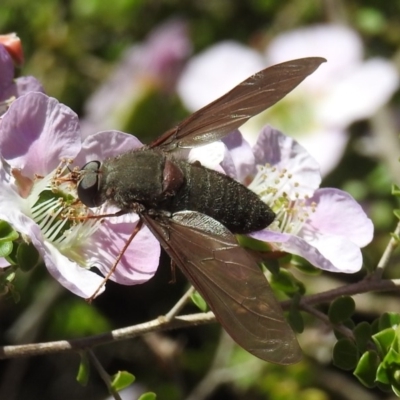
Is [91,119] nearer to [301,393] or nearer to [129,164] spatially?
[301,393]

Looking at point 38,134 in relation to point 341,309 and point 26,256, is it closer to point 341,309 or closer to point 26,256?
point 26,256

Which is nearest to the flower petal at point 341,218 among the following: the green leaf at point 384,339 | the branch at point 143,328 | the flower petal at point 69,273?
the branch at point 143,328

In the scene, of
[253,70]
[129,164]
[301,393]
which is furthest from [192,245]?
[253,70]

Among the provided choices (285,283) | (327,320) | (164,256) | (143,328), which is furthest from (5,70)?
(164,256)

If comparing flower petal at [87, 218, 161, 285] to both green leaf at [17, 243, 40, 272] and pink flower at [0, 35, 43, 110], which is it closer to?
green leaf at [17, 243, 40, 272]

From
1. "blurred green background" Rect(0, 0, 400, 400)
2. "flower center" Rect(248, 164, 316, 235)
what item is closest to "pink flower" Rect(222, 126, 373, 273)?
"flower center" Rect(248, 164, 316, 235)
